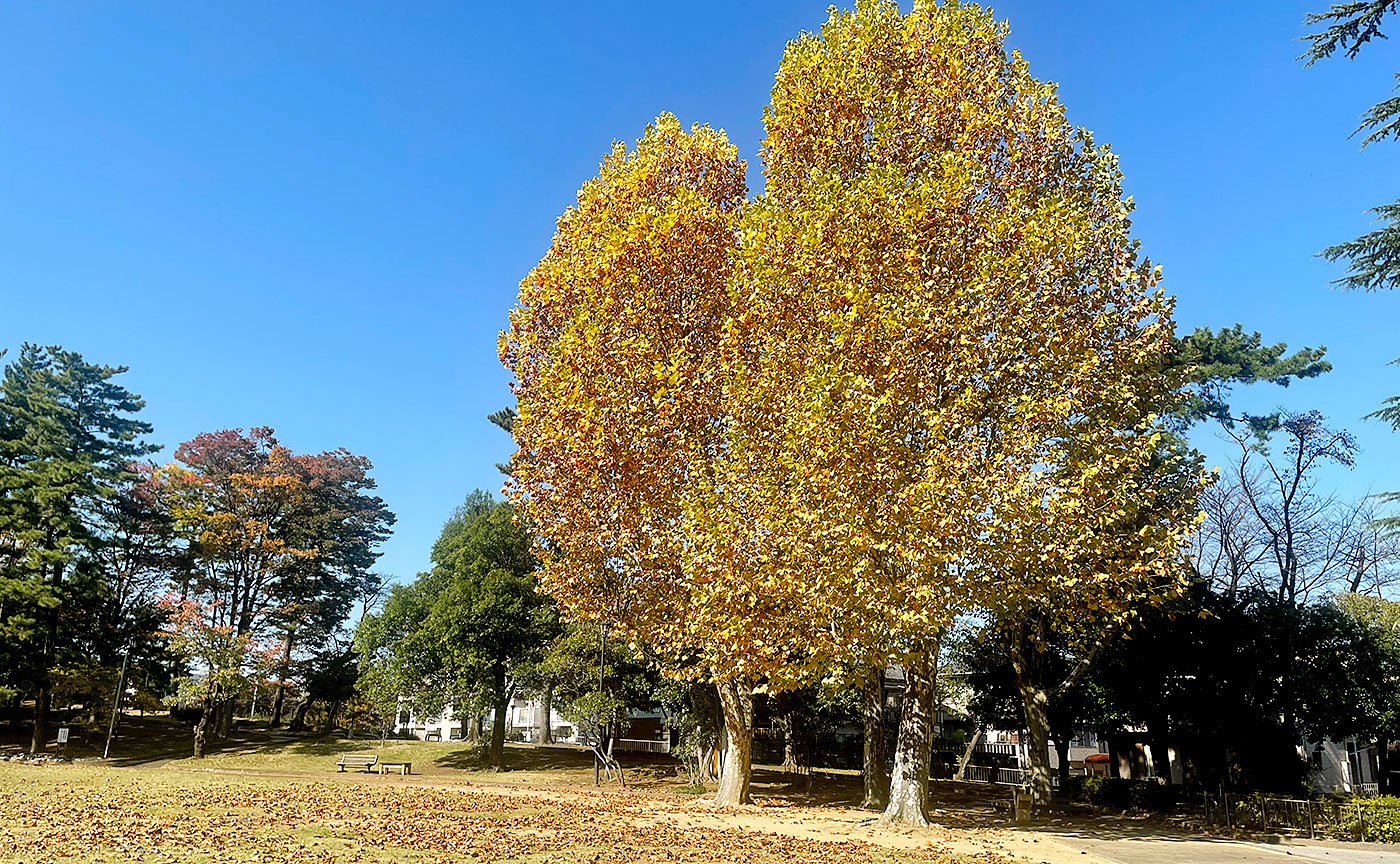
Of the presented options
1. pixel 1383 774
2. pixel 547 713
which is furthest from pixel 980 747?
pixel 547 713

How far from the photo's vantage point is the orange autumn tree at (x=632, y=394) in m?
20.5

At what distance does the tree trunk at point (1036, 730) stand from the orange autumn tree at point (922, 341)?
7962 mm

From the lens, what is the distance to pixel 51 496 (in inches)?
1512

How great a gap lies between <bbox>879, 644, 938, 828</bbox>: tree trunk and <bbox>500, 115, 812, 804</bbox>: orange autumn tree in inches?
151

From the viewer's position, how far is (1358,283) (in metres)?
16.6

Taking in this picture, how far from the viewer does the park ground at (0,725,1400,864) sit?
12.2 metres

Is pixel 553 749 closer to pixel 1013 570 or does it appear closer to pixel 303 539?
pixel 303 539

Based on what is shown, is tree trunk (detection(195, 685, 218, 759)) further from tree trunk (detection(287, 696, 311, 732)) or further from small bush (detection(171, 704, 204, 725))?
small bush (detection(171, 704, 204, 725))

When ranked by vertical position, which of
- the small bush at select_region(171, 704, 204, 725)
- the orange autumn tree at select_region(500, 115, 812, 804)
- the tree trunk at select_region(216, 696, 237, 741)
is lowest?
the small bush at select_region(171, 704, 204, 725)

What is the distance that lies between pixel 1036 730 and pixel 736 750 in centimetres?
931

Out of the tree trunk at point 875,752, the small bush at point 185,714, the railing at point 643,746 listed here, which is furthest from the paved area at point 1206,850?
the small bush at point 185,714

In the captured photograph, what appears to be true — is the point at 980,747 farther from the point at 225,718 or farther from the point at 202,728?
the point at 225,718

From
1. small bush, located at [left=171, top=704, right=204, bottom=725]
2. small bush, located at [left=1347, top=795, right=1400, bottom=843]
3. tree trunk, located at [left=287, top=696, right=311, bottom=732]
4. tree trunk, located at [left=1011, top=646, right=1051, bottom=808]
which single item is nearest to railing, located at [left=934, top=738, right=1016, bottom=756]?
tree trunk, located at [left=1011, top=646, right=1051, bottom=808]

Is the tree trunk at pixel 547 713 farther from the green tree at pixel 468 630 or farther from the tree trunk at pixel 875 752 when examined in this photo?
the tree trunk at pixel 875 752
